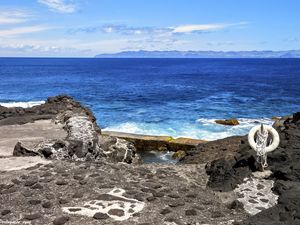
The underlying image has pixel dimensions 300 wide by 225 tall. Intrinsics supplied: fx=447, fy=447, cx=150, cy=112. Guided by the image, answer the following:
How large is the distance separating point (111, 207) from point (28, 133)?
9640 millimetres

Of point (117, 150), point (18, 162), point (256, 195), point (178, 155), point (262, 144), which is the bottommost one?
point (178, 155)

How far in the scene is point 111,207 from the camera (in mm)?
9828

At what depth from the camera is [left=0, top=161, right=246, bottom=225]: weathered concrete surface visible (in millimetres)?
9438

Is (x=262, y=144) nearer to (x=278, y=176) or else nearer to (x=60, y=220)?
(x=278, y=176)

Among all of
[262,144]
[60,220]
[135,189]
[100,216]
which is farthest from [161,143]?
[60,220]

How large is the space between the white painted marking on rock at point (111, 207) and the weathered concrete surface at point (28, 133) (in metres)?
6.04

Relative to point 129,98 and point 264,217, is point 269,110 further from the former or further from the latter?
point 264,217

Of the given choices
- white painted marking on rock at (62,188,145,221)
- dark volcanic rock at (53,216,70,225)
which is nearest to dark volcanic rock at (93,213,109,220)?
white painted marking on rock at (62,188,145,221)

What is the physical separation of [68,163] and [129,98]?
43.7 metres

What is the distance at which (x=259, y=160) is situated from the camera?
1273 cm

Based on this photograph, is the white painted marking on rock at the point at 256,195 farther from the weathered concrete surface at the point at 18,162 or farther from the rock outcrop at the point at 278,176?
the weathered concrete surface at the point at 18,162

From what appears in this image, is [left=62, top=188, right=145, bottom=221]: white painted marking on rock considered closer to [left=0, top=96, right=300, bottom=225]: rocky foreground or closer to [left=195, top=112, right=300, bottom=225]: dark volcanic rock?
[left=0, top=96, right=300, bottom=225]: rocky foreground

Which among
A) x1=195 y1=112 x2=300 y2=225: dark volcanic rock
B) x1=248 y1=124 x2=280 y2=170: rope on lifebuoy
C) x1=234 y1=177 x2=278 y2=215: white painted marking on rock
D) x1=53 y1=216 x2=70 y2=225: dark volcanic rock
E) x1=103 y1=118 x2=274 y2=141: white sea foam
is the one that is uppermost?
x1=248 y1=124 x2=280 y2=170: rope on lifebuoy

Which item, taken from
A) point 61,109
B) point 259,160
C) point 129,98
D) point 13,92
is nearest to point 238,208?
point 259,160
